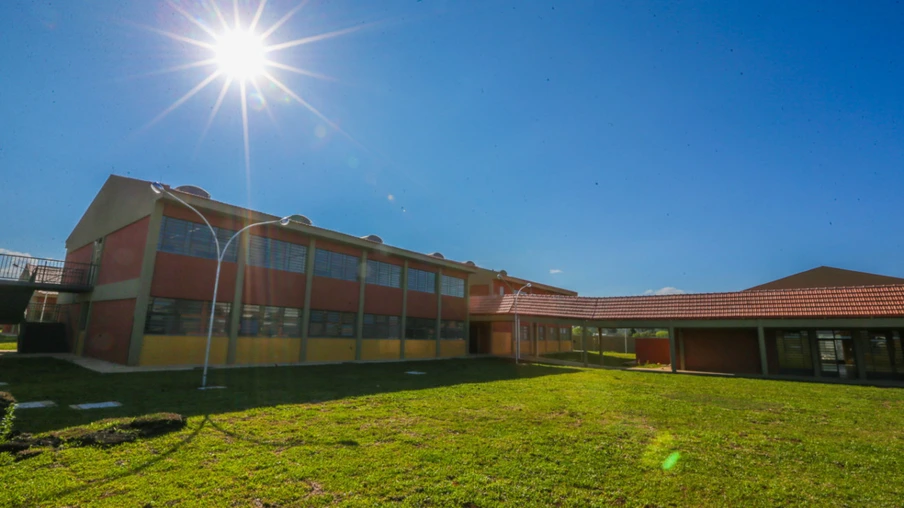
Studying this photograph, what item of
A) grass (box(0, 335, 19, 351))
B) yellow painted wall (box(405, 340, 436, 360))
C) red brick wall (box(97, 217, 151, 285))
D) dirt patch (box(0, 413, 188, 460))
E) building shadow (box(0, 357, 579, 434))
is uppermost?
red brick wall (box(97, 217, 151, 285))

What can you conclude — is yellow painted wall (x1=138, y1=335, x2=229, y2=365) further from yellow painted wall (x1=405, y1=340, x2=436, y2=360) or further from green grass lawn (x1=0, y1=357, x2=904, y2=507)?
yellow painted wall (x1=405, y1=340, x2=436, y2=360)

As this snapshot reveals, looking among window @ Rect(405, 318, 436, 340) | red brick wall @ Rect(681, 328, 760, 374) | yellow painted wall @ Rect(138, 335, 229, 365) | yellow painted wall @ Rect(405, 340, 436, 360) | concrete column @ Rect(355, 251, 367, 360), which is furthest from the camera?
window @ Rect(405, 318, 436, 340)

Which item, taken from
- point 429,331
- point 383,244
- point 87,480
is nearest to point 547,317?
point 429,331

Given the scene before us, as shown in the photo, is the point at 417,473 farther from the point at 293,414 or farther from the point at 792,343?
the point at 792,343

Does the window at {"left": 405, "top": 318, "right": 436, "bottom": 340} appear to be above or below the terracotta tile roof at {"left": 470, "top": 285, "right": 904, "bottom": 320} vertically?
below

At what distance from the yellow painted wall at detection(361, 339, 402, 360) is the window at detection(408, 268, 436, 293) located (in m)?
4.16

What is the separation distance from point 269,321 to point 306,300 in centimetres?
221

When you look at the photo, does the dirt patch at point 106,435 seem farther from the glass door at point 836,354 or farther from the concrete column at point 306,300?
the glass door at point 836,354

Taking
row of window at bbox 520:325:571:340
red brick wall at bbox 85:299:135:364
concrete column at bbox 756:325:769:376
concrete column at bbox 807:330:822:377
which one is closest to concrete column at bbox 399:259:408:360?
red brick wall at bbox 85:299:135:364

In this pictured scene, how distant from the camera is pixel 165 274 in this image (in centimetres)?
1842

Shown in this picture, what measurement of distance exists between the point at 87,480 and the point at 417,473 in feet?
14.0

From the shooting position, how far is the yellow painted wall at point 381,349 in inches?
1032

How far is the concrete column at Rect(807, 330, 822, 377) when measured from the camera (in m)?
22.3

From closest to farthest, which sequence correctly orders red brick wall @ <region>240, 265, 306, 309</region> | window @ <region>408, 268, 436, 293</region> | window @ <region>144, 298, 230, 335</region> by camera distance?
window @ <region>144, 298, 230, 335</region>
red brick wall @ <region>240, 265, 306, 309</region>
window @ <region>408, 268, 436, 293</region>
